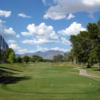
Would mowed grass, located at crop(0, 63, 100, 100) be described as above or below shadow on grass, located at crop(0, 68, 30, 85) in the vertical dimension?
below

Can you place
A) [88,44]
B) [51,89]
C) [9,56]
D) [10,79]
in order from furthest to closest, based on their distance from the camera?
[9,56], [88,44], [10,79], [51,89]

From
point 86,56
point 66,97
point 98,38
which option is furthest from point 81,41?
point 66,97

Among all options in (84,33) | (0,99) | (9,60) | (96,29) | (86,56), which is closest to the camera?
(0,99)

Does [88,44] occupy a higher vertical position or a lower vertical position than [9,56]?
higher

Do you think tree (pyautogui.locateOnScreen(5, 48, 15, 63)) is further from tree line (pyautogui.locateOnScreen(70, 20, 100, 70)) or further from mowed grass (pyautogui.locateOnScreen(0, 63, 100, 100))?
mowed grass (pyautogui.locateOnScreen(0, 63, 100, 100))

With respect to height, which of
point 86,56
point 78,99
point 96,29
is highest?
point 96,29

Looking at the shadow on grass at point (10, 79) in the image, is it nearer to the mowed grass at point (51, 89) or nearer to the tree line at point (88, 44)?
the mowed grass at point (51, 89)

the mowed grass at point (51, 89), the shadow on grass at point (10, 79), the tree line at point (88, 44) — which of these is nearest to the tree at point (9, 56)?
the tree line at point (88, 44)

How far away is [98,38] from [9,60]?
63146mm

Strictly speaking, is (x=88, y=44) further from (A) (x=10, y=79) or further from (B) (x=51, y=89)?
(B) (x=51, y=89)

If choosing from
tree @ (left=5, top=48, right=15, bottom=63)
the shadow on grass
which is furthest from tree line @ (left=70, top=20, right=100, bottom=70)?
tree @ (left=5, top=48, right=15, bottom=63)

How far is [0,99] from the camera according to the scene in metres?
22.4

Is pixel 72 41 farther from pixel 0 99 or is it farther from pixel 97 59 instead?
pixel 0 99

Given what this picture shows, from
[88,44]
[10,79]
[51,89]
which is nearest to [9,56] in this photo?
[88,44]
